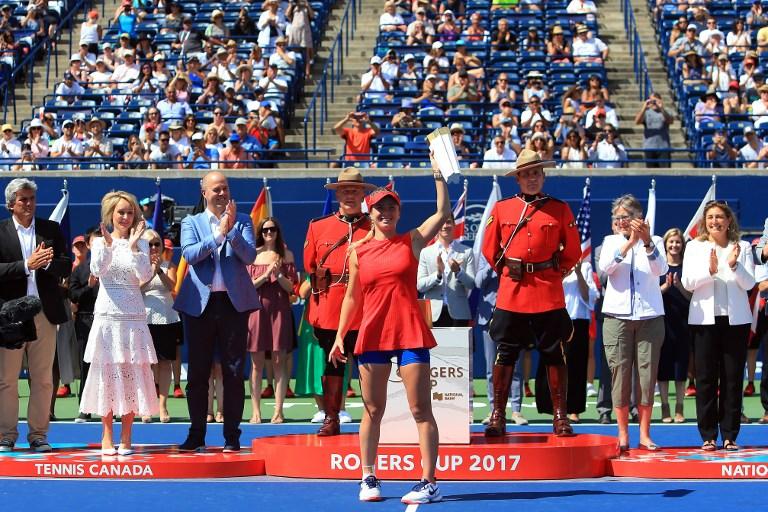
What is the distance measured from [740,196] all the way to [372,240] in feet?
35.6

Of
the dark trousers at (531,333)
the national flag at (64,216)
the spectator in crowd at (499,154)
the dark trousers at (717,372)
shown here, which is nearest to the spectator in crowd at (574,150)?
the spectator in crowd at (499,154)

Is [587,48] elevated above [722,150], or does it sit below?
above

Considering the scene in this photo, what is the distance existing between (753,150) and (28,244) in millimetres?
12291

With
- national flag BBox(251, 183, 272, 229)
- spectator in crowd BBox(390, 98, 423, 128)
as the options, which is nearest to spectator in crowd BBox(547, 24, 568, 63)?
spectator in crowd BBox(390, 98, 423, 128)

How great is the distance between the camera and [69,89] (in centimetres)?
2417

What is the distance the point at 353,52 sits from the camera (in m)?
26.1

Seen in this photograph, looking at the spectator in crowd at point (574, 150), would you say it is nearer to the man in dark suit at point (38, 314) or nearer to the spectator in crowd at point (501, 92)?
the spectator in crowd at point (501, 92)

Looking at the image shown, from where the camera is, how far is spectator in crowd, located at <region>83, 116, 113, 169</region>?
21.2m

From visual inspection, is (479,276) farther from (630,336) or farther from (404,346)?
(404,346)

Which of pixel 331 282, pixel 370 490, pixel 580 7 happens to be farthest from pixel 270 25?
pixel 370 490

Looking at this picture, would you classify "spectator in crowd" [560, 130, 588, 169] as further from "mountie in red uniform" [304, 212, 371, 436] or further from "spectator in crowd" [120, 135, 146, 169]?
"mountie in red uniform" [304, 212, 371, 436]

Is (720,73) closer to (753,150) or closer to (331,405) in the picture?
(753,150)

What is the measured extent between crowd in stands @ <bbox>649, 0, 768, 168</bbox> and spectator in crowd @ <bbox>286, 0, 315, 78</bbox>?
613cm

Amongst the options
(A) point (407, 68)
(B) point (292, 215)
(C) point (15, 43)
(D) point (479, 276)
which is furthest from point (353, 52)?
(D) point (479, 276)
